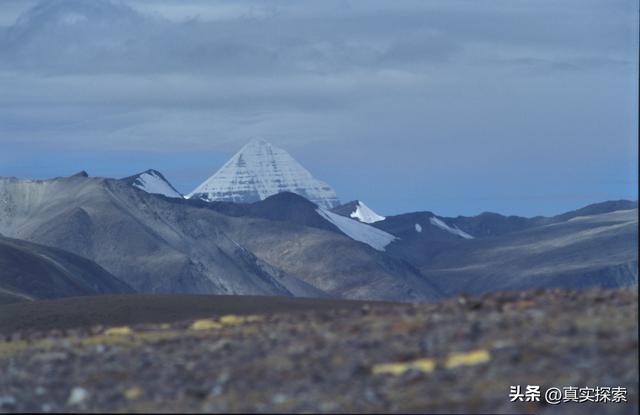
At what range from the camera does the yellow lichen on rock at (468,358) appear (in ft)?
68.5

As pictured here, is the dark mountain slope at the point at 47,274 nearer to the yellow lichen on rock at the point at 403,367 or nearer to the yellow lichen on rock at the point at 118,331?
the yellow lichen on rock at the point at 118,331

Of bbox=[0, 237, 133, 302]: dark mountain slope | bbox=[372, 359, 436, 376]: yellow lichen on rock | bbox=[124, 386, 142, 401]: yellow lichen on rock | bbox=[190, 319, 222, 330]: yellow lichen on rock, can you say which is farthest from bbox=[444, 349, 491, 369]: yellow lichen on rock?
bbox=[0, 237, 133, 302]: dark mountain slope

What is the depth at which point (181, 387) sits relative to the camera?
2177cm

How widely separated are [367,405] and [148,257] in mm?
168774

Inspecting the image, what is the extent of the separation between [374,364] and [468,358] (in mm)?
1486

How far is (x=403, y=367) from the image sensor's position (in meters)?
21.2

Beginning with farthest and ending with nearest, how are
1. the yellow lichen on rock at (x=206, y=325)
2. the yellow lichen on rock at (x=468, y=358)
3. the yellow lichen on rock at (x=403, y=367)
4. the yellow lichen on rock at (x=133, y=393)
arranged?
the yellow lichen on rock at (x=206, y=325) < the yellow lichen on rock at (x=133, y=393) < the yellow lichen on rock at (x=403, y=367) < the yellow lichen on rock at (x=468, y=358)

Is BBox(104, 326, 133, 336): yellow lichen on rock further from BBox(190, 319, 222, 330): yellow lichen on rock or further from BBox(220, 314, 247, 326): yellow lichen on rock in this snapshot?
BBox(220, 314, 247, 326): yellow lichen on rock

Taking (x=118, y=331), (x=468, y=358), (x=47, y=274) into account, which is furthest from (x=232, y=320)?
(x=47, y=274)

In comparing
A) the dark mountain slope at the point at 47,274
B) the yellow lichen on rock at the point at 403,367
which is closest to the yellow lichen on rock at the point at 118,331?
the yellow lichen on rock at the point at 403,367

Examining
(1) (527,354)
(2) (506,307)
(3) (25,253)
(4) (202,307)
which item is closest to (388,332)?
(2) (506,307)

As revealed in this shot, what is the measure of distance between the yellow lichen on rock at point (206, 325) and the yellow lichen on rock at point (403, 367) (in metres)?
9.04

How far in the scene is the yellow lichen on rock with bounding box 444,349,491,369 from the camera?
20.9 m

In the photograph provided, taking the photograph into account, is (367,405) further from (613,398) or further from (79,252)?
(79,252)
